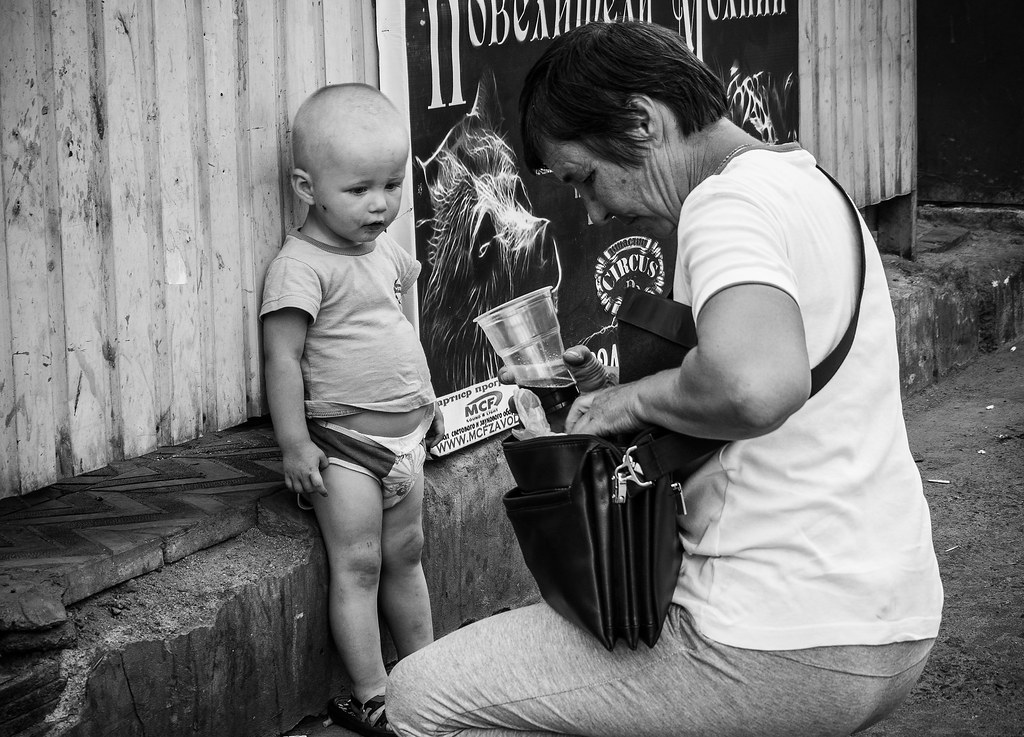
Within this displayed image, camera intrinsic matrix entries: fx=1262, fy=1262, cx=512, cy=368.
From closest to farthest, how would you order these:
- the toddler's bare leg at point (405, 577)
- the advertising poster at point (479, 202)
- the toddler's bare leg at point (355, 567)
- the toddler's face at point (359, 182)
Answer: the toddler's face at point (359, 182)
the toddler's bare leg at point (355, 567)
the toddler's bare leg at point (405, 577)
the advertising poster at point (479, 202)

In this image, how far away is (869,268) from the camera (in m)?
1.90

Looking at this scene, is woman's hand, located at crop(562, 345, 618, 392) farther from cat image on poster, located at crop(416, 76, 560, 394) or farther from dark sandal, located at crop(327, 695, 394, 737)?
cat image on poster, located at crop(416, 76, 560, 394)

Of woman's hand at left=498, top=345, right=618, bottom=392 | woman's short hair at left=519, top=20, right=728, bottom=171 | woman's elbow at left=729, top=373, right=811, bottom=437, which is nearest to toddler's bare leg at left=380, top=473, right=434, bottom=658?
woman's hand at left=498, top=345, right=618, bottom=392

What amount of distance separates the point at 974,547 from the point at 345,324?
2.55 m

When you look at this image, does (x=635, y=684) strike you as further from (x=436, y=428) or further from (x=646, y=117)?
(x=436, y=428)

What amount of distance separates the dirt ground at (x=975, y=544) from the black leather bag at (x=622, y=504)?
1.67 m

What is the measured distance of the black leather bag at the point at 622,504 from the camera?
182cm

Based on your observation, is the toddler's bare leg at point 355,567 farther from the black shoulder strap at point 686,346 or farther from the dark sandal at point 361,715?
the black shoulder strap at point 686,346

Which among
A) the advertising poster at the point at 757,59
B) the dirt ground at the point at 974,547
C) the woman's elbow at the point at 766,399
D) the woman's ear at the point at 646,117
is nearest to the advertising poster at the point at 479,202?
the advertising poster at the point at 757,59

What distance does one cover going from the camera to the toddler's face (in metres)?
2.88

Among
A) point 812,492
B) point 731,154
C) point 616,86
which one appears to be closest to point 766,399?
point 812,492

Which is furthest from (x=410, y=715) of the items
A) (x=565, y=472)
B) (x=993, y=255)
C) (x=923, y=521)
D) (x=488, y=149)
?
(x=993, y=255)

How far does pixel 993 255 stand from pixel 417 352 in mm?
4725

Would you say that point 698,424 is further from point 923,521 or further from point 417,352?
point 417,352
